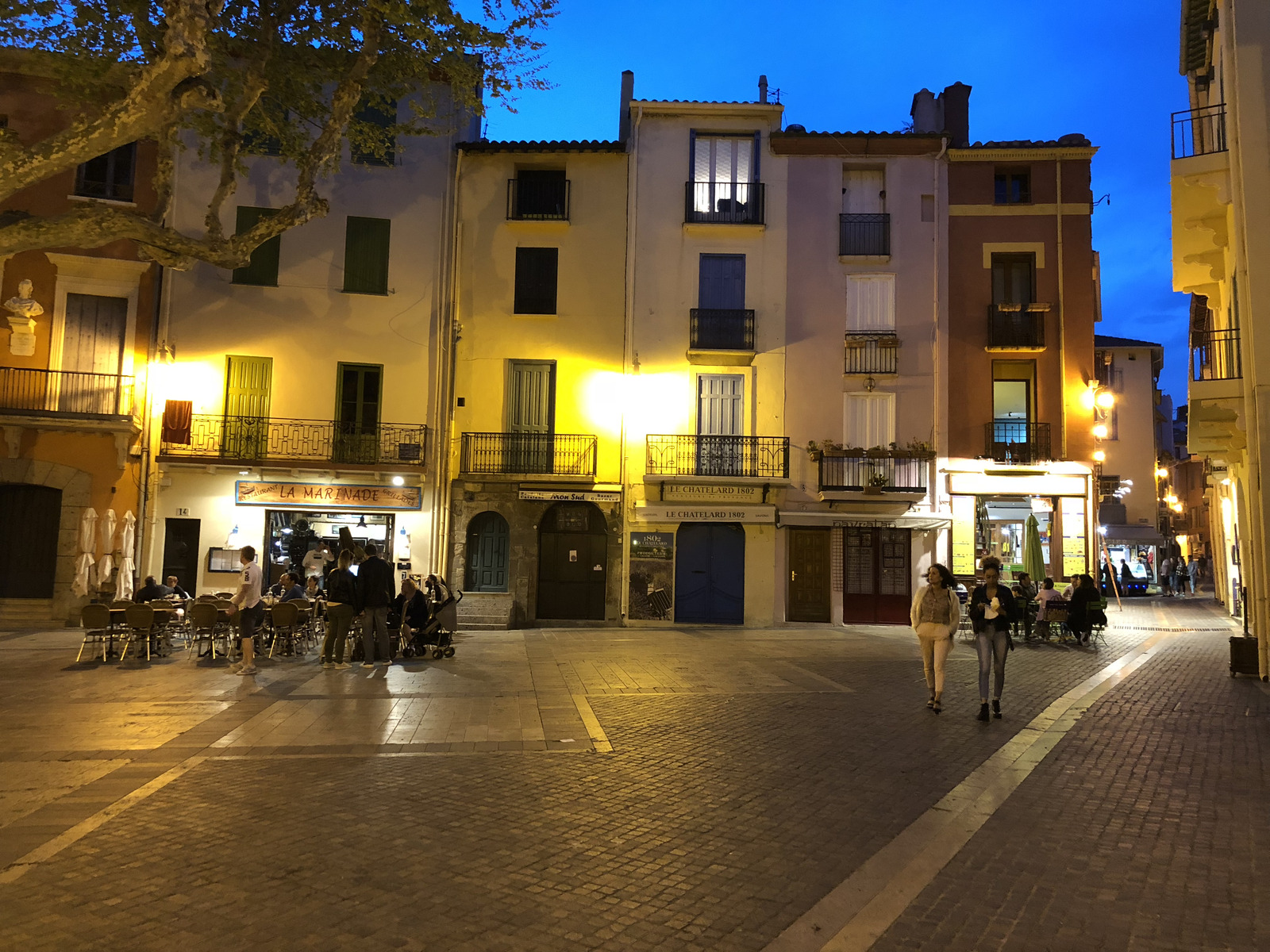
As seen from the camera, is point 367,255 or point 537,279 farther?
point 537,279

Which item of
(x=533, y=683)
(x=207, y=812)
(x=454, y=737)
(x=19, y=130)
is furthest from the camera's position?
(x=19, y=130)

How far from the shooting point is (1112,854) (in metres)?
5.27

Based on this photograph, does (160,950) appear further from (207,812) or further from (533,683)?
(533,683)

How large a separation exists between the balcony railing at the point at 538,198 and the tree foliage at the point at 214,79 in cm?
655

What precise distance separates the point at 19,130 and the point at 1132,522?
39333 millimetres

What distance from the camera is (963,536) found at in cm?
2209

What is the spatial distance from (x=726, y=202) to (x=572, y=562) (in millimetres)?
10207

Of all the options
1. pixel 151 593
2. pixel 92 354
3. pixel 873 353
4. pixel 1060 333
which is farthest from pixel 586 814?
pixel 1060 333

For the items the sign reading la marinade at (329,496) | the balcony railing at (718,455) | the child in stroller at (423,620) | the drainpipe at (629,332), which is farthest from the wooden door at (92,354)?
the balcony railing at (718,455)

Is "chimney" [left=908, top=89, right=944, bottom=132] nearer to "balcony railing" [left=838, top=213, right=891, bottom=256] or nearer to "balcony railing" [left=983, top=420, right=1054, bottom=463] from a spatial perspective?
"balcony railing" [left=838, top=213, right=891, bottom=256]

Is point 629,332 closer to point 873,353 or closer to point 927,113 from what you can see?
point 873,353

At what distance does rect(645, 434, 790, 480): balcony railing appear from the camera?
21672 mm

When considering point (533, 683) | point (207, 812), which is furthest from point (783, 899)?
point (533, 683)

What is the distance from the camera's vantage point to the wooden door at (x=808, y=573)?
22016 mm
